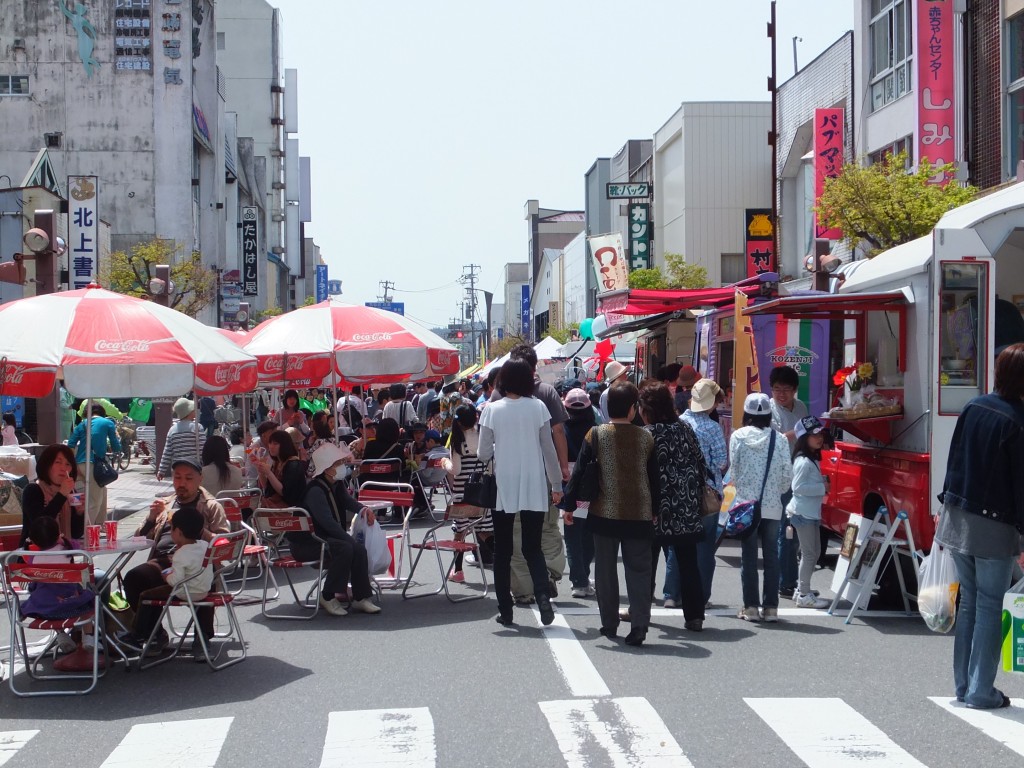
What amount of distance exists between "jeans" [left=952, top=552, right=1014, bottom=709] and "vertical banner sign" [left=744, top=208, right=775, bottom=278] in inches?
1260

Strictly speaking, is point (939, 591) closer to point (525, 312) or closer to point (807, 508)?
point (807, 508)

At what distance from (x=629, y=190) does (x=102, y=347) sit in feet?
150

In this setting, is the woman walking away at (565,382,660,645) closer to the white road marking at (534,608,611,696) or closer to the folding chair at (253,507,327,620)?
the white road marking at (534,608,611,696)

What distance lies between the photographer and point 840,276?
12500mm

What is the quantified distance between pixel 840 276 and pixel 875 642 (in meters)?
5.23

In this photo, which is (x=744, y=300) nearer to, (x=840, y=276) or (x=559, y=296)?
(x=840, y=276)

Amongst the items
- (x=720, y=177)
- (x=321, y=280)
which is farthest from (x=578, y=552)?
(x=321, y=280)

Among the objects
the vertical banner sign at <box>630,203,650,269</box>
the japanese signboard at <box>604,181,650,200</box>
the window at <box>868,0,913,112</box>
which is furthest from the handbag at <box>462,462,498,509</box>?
the japanese signboard at <box>604,181,650,200</box>

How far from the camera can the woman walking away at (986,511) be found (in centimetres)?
606

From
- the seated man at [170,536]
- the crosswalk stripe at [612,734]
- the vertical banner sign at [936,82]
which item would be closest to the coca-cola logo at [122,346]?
the seated man at [170,536]

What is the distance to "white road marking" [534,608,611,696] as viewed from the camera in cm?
692

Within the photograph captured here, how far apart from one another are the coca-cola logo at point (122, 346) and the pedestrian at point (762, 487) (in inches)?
170

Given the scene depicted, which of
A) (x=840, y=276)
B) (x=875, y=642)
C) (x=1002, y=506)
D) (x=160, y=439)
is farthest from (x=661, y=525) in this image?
(x=160, y=439)

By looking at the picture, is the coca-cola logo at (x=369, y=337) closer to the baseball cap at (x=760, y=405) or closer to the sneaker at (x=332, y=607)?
the sneaker at (x=332, y=607)
